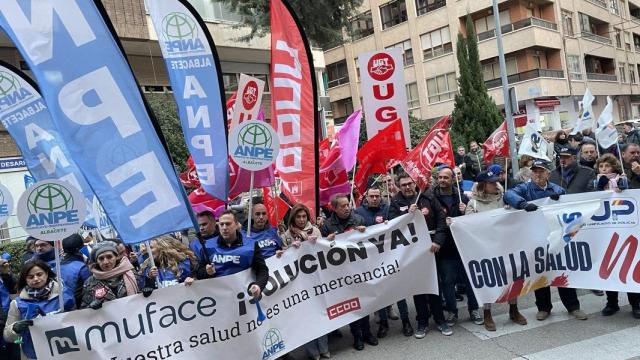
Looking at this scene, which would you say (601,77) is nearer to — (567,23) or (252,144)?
(567,23)

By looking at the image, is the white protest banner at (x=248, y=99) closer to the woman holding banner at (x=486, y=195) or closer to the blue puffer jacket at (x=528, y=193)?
the woman holding banner at (x=486, y=195)

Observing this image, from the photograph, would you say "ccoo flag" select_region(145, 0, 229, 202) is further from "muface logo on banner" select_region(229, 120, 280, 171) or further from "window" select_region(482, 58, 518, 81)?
"window" select_region(482, 58, 518, 81)

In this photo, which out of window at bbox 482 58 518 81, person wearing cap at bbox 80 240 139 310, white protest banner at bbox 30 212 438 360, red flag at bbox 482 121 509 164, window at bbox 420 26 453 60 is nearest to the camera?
white protest banner at bbox 30 212 438 360

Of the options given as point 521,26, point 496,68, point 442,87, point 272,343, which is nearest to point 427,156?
point 272,343

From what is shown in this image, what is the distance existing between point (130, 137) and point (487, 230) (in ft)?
12.7

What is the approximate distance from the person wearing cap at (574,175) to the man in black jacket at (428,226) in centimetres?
199

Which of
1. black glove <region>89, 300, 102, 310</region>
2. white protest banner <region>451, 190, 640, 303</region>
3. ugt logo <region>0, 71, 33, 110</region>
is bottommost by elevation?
white protest banner <region>451, 190, 640, 303</region>

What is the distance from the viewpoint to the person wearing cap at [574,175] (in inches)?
255

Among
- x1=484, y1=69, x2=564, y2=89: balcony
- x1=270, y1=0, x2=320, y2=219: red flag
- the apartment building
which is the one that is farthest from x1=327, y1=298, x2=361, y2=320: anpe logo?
x1=484, y1=69, x2=564, y2=89: balcony

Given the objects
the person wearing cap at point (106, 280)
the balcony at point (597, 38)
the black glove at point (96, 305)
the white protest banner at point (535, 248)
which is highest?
the balcony at point (597, 38)

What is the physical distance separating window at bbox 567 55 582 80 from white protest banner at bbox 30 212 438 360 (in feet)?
123

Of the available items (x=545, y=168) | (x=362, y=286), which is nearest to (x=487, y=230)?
(x=545, y=168)

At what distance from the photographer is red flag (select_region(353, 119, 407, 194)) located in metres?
7.26

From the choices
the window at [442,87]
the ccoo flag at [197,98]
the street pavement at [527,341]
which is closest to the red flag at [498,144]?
the street pavement at [527,341]
